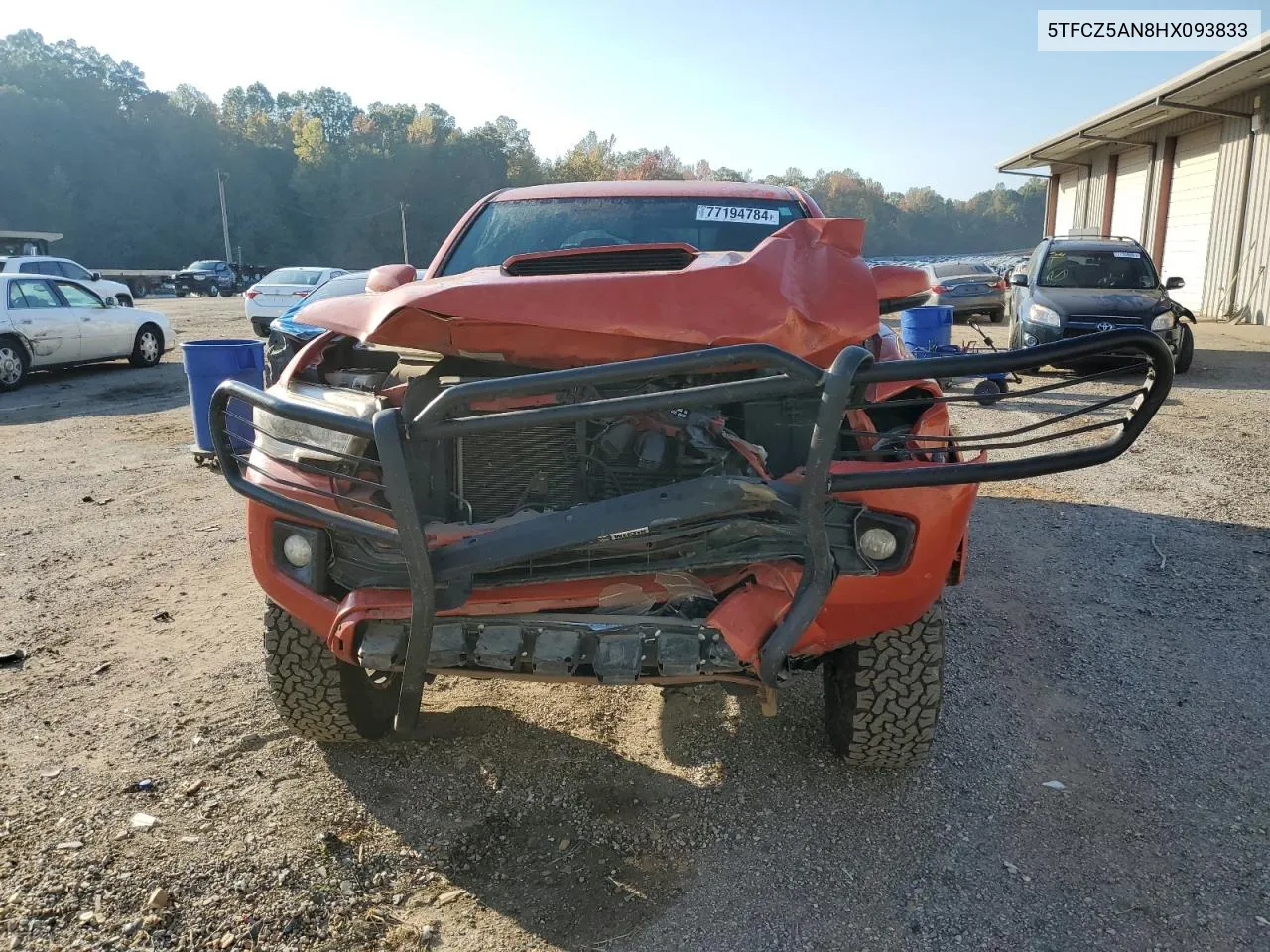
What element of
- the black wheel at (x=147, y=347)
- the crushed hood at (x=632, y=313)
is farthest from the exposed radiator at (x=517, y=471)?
the black wheel at (x=147, y=347)

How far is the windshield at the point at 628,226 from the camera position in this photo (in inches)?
161

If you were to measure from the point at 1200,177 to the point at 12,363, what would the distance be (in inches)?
895

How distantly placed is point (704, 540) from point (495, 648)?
602mm

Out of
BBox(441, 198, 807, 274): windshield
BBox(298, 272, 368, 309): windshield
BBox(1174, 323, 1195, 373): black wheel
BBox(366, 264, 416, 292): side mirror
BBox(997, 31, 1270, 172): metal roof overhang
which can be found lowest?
BBox(1174, 323, 1195, 373): black wheel

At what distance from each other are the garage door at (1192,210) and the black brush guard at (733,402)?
69.9 feet

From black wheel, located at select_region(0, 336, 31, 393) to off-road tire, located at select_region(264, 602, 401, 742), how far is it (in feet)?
35.9

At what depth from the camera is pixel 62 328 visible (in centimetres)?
1227

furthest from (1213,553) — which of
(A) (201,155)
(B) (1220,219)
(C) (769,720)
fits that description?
(A) (201,155)

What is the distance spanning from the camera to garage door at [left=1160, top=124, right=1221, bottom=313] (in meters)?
19.8

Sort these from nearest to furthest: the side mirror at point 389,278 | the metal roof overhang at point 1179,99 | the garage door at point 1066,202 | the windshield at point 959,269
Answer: the side mirror at point 389,278, the metal roof overhang at point 1179,99, the windshield at point 959,269, the garage door at point 1066,202

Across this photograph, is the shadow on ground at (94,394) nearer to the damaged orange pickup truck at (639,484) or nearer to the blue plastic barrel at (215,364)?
the blue plastic barrel at (215,364)

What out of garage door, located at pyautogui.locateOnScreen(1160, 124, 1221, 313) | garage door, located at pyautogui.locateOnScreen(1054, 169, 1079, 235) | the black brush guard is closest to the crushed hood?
the black brush guard

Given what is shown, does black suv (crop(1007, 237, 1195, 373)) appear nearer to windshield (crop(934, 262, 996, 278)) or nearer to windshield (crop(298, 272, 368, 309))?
windshield (crop(298, 272, 368, 309))

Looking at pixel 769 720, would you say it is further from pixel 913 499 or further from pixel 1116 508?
pixel 1116 508
